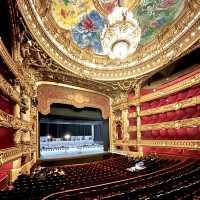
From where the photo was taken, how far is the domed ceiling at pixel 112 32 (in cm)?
675

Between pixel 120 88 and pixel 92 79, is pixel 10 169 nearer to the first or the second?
pixel 92 79

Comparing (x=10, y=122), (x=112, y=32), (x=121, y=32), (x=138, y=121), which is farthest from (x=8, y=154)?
(x=138, y=121)

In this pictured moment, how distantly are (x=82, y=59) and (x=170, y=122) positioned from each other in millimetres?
5947

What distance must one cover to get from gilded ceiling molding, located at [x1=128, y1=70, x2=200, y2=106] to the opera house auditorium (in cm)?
5

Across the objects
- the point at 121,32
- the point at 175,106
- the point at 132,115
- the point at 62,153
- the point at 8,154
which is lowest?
the point at 62,153

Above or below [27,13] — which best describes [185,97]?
below

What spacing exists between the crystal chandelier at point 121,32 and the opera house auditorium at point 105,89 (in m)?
Result: 0.04

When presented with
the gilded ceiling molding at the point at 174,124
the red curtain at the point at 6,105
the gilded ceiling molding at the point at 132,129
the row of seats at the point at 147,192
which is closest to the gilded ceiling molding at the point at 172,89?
the gilded ceiling molding at the point at 174,124

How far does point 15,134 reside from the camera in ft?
18.7

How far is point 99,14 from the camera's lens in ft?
28.4

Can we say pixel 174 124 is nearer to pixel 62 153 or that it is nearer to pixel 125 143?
pixel 125 143

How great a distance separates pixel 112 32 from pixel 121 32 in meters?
0.38

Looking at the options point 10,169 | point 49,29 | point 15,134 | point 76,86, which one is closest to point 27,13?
point 49,29

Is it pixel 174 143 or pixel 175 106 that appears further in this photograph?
pixel 175 106
